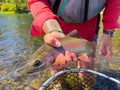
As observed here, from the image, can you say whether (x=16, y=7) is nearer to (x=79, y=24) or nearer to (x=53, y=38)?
(x=79, y=24)

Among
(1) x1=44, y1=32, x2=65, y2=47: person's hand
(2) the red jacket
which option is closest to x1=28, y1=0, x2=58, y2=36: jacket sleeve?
(2) the red jacket

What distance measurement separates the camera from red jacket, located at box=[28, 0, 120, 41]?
364 centimetres

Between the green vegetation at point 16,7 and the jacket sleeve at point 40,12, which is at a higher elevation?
the jacket sleeve at point 40,12

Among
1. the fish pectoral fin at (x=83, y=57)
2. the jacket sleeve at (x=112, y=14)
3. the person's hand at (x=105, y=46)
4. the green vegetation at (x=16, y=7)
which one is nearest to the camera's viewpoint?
the fish pectoral fin at (x=83, y=57)

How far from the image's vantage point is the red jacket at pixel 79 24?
11.9 ft

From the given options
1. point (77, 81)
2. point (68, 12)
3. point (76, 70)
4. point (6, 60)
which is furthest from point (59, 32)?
point (6, 60)

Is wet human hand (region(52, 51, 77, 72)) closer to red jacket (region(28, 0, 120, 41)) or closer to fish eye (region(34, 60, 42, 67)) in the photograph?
fish eye (region(34, 60, 42, 67))

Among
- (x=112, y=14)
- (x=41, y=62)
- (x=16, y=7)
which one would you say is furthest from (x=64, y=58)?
(x=16, y=7)

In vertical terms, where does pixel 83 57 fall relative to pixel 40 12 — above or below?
below

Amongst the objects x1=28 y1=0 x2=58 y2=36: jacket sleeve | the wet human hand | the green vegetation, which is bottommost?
the green vegetation

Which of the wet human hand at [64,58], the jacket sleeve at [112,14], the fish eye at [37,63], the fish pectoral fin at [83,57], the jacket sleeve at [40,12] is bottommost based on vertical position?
the fish pectoral fin at [83,57]

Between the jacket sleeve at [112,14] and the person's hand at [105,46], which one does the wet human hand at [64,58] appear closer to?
the person's hand at [105,46]

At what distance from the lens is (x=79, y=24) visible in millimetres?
4762

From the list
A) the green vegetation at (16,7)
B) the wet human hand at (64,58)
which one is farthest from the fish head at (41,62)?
the green vegetation at (16,7)
